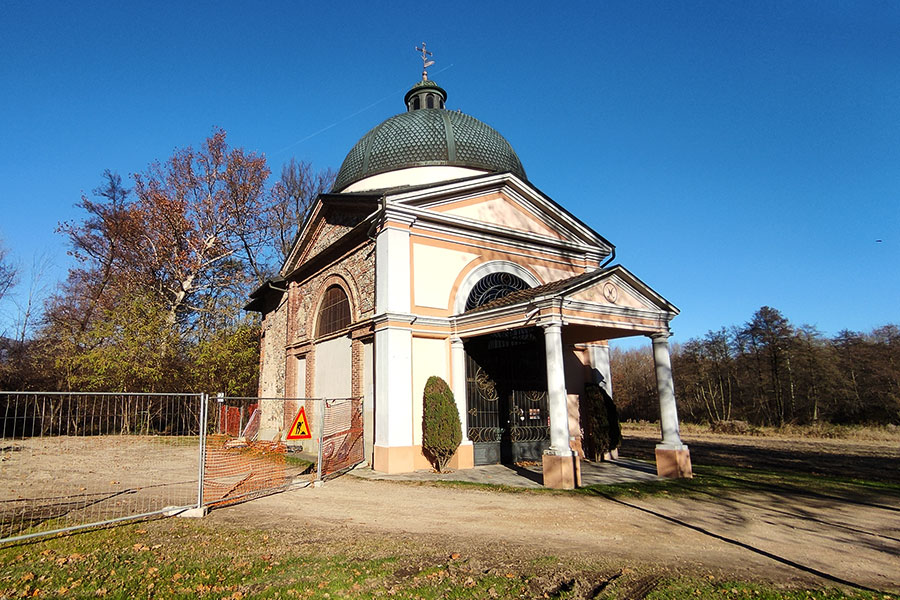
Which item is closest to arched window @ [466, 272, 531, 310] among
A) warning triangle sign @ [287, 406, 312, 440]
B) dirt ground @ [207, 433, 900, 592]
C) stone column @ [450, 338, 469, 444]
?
stone column @ [450, 338, 469, 444]

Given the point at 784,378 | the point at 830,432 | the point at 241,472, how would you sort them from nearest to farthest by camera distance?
the point at 241,472 → the point at 830,432 → the point at 784,378

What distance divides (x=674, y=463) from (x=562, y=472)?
9.94ft

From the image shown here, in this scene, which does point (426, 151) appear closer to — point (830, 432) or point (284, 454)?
point (284, 454)

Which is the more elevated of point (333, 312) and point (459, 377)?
point (333, 312)

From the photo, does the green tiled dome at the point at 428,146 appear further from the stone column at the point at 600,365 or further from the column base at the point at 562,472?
the column base at the point at 562,472

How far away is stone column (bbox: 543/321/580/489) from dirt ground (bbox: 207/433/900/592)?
2.31 ft

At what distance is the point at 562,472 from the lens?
941 centimetres

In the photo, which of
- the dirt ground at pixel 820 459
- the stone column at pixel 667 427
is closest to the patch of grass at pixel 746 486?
the stone column at pixel 667 427

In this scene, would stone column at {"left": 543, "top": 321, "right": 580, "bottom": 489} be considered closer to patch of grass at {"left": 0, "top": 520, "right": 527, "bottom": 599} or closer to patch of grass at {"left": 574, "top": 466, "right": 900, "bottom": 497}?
patch of grass at {"left": 574, "top": 466, "right": 900, "bottom": 497}

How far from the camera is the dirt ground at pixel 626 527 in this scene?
5082mm

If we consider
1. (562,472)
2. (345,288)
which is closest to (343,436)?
(345,288)

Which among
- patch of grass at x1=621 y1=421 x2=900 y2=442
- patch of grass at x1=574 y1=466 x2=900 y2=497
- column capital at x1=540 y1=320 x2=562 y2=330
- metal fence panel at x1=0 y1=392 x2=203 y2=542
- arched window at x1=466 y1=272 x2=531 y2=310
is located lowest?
patch of grass at x1=621 y1=421 x2=900 y2=442

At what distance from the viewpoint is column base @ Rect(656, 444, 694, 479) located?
1066cm

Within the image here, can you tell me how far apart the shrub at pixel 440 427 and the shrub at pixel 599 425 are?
14.5 ft
